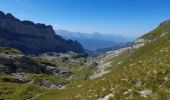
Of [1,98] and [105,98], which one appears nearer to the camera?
[105,98]

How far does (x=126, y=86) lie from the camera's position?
26.2 meters

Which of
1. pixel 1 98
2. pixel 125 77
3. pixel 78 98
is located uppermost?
pixel 125 77

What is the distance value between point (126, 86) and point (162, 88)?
366 centimetres

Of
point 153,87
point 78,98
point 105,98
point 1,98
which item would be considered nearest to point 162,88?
point 153,87

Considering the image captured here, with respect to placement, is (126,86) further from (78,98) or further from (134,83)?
(78,98)

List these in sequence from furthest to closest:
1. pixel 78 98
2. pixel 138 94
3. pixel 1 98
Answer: pixel 1 98 → pixel 78 98 → pixel 138 94

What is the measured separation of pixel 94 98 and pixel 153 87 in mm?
5589

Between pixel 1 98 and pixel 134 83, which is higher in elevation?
pixel 134 83

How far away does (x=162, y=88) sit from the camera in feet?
76.5

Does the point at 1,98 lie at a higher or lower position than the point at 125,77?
lower

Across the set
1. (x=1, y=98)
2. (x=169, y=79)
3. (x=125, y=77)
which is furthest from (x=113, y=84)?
(x=1, y=98)

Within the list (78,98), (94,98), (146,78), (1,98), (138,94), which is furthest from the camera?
(1,98)

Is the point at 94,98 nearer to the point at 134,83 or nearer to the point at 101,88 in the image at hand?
the point at 101,88

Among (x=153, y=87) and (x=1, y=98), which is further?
(x=1, y=98)
